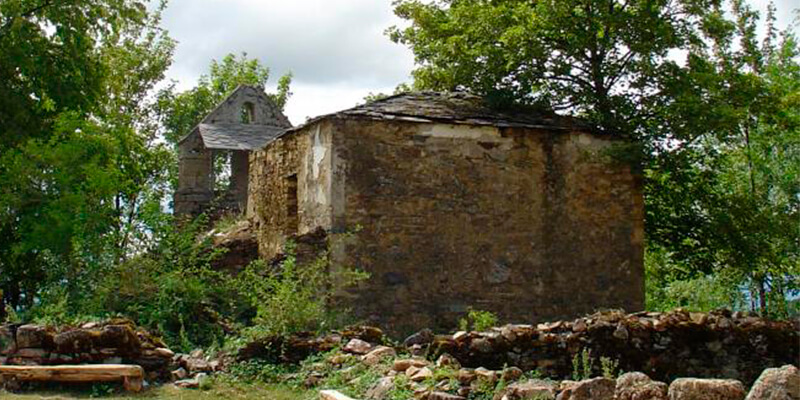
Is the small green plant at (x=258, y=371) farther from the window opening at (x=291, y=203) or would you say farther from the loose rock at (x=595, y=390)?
the window opening at (x=291, y=203)

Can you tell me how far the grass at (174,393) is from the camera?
929cm

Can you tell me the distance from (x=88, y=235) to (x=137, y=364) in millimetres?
4686

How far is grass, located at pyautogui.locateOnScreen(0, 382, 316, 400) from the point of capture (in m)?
9.29

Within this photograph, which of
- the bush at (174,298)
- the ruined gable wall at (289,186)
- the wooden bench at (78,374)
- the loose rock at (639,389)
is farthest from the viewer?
the ruined gable wall at (289,186)

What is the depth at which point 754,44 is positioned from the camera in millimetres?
22766

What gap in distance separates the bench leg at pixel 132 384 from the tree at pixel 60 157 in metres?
3.89

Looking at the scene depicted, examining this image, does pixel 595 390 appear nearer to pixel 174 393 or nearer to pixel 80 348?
pixel 174 393

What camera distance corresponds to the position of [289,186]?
15273 millimetres

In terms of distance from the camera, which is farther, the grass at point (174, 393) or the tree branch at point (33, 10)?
the tree branch at point (33, 10)

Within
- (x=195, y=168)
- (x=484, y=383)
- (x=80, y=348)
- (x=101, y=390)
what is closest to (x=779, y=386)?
(x=484, y=383)

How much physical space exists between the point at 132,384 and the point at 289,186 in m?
6.05

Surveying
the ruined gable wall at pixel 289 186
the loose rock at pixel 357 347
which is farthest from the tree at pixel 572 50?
the loose rock at pixel 357 347

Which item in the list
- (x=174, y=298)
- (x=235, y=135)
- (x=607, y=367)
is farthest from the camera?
(x=235, y=135)

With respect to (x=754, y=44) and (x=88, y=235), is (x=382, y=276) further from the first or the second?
(x=754, y=44)
